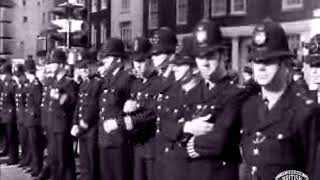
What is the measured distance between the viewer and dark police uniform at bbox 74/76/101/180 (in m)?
5.20

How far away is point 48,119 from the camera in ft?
19.8

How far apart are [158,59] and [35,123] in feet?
9.59

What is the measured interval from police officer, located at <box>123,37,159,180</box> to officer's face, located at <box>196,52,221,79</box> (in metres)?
1.12

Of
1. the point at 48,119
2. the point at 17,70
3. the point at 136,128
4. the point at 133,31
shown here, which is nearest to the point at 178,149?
the point at 136,128

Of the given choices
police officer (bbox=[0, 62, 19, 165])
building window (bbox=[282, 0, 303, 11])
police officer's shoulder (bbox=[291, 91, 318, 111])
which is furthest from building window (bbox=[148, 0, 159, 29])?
police officer (bbox=[0, 62, 19, 165])

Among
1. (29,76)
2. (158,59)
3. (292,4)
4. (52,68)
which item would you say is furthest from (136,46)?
(29,76)

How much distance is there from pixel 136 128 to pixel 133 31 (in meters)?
1.04

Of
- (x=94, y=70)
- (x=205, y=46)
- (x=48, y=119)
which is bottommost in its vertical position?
(x=48, y=119)

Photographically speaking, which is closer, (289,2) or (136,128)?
(289,2)

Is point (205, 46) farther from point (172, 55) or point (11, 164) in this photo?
point (11, 164)

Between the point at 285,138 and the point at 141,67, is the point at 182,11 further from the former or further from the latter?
the point at 285,138

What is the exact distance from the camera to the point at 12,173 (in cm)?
711

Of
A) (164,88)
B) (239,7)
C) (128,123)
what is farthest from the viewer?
(128,123)

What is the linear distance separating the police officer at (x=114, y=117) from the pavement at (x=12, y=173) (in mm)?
2232
